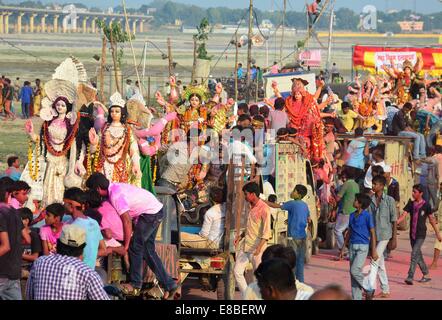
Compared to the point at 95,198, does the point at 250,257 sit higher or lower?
lower

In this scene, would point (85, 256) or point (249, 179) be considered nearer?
point (85, 256)

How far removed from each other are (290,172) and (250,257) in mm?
3634

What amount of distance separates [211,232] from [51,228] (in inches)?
119

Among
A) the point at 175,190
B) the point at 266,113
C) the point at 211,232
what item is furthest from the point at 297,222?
the point at 266,113

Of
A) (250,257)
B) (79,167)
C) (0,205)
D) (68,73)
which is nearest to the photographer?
(0,205)

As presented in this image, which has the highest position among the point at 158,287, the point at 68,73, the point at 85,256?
the point at 68,73

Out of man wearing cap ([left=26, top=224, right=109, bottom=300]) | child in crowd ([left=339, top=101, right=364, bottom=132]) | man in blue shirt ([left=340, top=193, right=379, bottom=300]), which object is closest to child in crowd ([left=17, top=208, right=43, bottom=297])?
man wearing cap ([left=26, top=224, right=109, bottom=300])

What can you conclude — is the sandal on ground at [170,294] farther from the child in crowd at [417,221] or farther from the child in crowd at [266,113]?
the child in crowd at [266,113]

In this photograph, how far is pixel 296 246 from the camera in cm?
1380

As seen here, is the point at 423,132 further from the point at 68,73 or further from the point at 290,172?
the point at 68,73

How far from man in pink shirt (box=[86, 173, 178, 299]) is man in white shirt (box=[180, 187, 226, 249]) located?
1416 millimetres

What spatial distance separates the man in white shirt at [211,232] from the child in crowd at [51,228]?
2.86m
